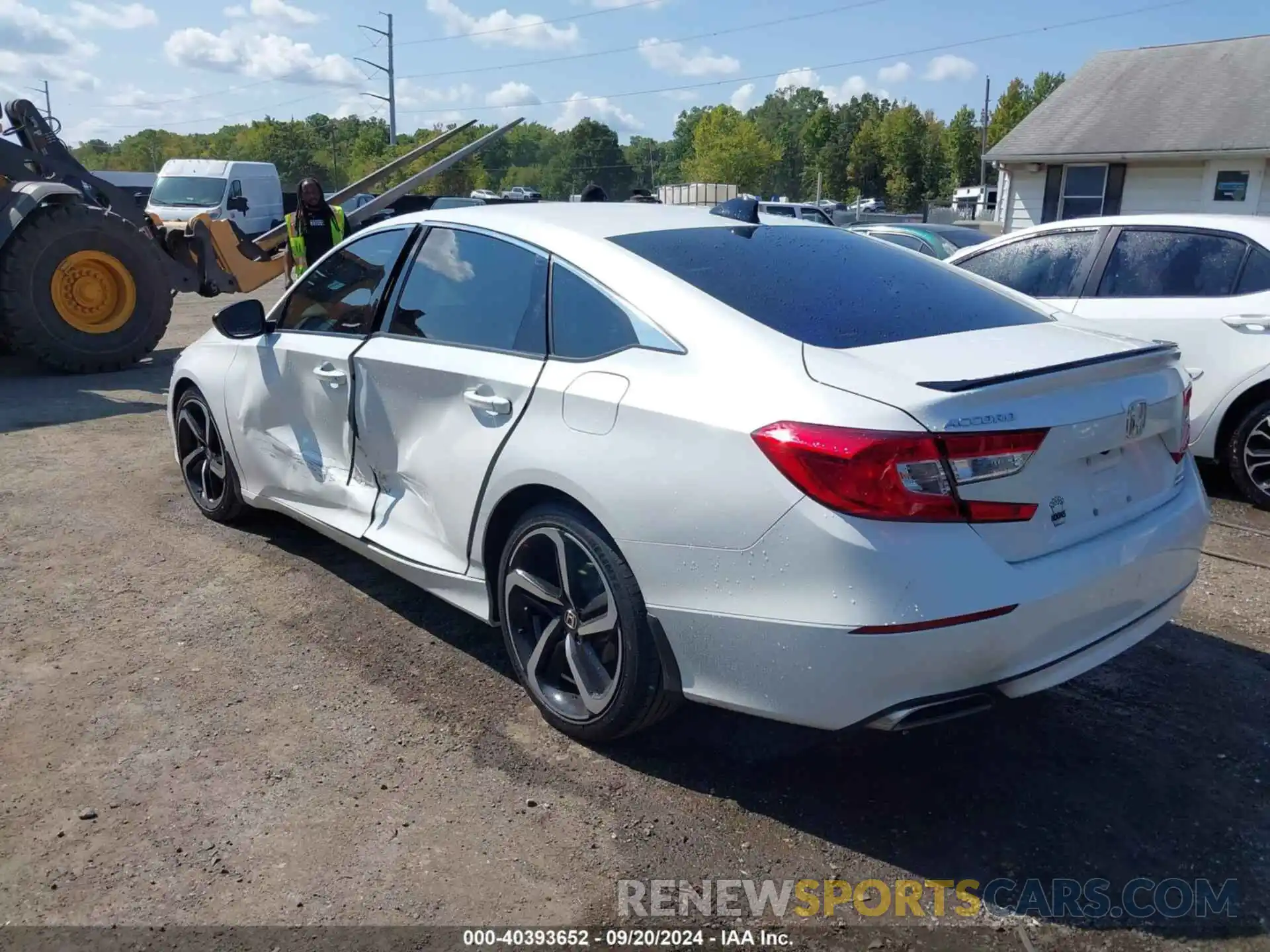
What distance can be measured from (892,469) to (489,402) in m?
1.41

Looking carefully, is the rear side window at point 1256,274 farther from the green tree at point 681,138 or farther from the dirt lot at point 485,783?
the green tree at point 681,138

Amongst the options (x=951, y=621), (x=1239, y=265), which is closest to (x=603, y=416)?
(x=951, y=621)

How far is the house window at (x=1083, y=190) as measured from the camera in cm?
2442

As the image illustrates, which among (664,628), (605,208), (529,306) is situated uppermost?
(605,208)

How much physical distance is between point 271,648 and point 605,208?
83.3 inches

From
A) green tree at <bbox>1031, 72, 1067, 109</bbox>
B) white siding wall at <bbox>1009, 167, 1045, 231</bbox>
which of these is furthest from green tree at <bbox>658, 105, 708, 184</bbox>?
white siding wall at <bbox>1009, 167, 1045, 231</bbox>

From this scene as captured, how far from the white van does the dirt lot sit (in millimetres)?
20568

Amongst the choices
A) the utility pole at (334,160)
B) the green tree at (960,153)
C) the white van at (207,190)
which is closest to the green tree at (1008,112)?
the green tree at (960,153)

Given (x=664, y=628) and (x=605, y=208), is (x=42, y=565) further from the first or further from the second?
(x=664, y=628)

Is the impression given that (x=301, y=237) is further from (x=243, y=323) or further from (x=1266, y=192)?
(x=1266, y=192)

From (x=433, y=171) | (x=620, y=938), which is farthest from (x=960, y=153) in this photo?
(x=620, y=938)

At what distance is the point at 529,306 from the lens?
3.46 metres

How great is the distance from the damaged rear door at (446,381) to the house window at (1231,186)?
79.1 ft

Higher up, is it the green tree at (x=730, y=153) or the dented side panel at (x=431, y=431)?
the green tree at (x=730, y=153)
